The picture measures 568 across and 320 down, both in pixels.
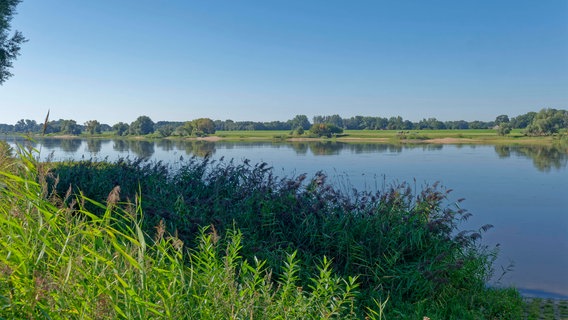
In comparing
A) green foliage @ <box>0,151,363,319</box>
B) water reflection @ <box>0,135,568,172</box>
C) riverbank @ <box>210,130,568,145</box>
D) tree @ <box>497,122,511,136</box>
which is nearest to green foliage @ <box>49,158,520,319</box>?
green foliage @ <box>0,151,363,319</box>

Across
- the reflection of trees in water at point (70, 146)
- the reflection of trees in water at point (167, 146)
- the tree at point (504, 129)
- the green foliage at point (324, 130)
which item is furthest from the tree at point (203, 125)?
the tree at point (504, 129)

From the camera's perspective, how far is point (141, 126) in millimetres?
47906

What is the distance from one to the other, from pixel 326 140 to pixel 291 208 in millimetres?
55111

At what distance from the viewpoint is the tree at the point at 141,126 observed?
48031mm

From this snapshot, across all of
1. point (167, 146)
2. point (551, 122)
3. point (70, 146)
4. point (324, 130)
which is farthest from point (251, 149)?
point (551, 122)

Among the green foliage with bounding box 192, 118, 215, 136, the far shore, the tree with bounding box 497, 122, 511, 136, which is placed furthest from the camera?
the tree with bounding box 497, 122, 511, 136

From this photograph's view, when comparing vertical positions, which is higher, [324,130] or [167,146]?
[324,130]

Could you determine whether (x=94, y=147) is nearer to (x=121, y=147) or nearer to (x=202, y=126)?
(x=121, y=147)

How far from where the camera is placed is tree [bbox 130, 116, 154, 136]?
4803 cm

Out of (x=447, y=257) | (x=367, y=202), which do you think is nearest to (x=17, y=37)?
(x=367, y=202)

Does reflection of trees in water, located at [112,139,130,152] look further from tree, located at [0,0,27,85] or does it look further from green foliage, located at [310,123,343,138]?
green foliage, located at [310,123,343,138]

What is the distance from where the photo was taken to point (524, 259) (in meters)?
10.1

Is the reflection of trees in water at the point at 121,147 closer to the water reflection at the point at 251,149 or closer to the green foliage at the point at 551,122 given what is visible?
the water reflection at the point at 251,149

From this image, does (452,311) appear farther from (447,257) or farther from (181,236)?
(181,236)
